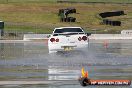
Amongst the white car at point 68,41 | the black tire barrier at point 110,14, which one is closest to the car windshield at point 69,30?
the white car at point 68,41

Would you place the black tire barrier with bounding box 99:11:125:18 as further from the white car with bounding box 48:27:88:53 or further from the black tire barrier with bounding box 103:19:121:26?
the white car with bounding box 48:27:88:53

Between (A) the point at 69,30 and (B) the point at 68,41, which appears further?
(A) the point at 69,30

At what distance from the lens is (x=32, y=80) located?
16.1m

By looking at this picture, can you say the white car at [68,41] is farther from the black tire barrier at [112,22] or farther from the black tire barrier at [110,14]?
the black tire barrier at [110,14]

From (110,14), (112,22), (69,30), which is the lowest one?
(112,22)

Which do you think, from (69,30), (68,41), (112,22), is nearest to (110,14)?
(112,22)

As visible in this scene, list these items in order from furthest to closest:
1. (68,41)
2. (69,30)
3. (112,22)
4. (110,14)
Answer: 1. (110,14)
2. (112,22)
3. (69,30)
4. (68,41)

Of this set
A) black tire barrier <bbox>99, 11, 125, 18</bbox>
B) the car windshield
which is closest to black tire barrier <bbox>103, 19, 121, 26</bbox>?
black tire barrier <bbox>99, 11, 125, 18</bbox>

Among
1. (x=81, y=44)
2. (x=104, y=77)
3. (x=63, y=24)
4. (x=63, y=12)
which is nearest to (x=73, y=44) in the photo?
(x=81, y=44)

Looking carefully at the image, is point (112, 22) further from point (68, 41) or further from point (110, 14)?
point (68, 41)

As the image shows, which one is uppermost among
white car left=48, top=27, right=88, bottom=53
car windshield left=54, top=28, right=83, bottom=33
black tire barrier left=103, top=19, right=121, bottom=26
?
car windshield left=54, top=28, right=83, bottom=33

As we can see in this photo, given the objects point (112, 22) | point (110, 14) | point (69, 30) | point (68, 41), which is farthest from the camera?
point (110, 14)

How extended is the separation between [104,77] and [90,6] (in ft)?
216

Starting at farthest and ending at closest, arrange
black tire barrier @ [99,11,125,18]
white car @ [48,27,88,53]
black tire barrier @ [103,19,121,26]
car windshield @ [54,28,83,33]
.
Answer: black tire barrier @ [99,11,125,18] → black tire barrier @ [103,19,121,26] → car windshield @ [54,28,83,33] → white car @ [48,27,88,53]
